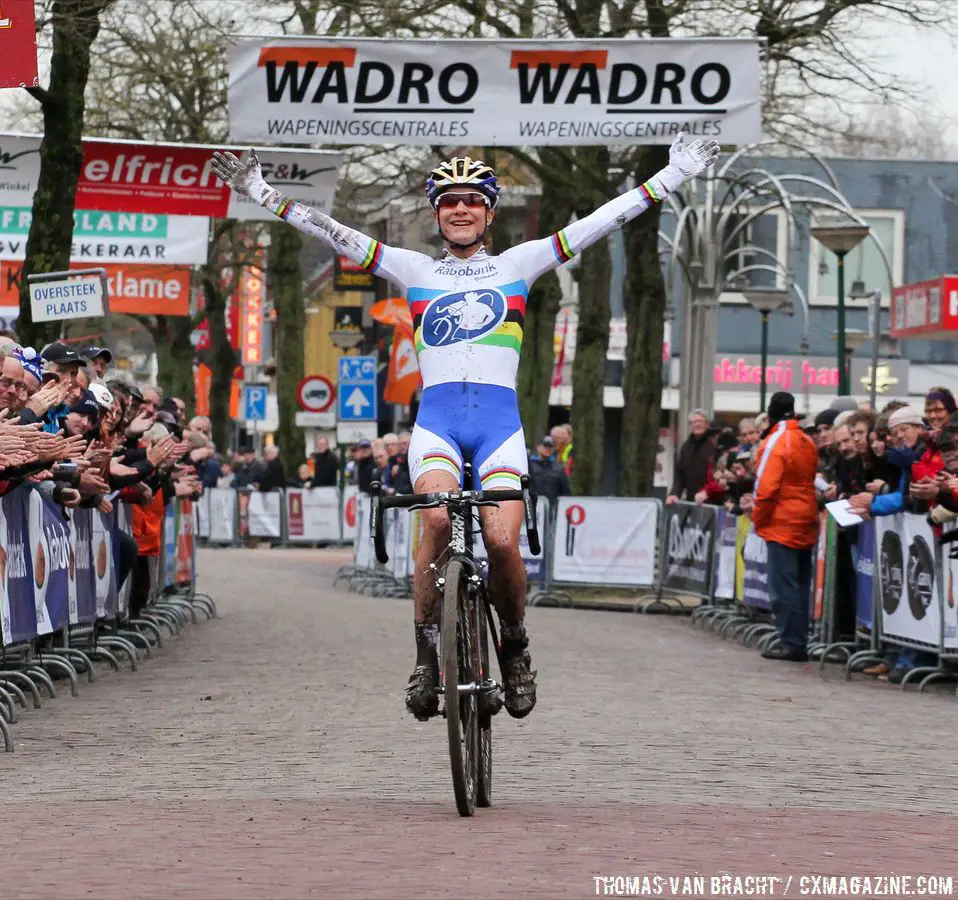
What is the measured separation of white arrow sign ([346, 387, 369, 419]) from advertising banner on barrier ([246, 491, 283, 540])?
8023 mm

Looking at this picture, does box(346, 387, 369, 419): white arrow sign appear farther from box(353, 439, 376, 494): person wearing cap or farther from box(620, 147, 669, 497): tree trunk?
box(620, 147, 669, 497): tree trunk

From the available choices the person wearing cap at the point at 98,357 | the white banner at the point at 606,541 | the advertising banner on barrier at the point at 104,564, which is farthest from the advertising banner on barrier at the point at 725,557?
the advertising banner on barrier at the point at 104,564

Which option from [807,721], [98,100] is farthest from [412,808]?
[98,100]

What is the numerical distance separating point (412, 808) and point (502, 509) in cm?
117

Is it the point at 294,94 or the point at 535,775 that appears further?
the point at 294,94

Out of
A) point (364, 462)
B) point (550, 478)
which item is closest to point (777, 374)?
point (364, 462)

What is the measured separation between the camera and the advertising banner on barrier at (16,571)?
12164 mm

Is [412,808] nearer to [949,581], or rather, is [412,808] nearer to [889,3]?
[949,581]

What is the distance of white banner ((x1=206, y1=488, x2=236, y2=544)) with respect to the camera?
4309 centimetres

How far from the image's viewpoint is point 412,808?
854 centimetres

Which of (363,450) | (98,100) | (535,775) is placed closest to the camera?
(535,775)

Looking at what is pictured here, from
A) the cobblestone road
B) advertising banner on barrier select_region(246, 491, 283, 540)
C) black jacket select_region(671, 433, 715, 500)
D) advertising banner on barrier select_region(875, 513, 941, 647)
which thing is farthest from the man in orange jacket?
advertising banner on barrier select_region(246, 491, 283, 540)

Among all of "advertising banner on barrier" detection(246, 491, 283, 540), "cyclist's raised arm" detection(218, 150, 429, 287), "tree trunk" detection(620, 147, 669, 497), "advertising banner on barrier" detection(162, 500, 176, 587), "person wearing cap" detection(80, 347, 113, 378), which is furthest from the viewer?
"advertising banner on barrier" detection(246, 491, 283, 540)

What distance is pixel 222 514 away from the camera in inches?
1704
